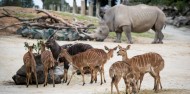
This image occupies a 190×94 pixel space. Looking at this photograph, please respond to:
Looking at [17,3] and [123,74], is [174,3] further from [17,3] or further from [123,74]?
[123,74]

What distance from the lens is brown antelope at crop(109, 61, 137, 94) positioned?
1002 cm

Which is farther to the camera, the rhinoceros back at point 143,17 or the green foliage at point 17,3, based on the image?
the green foliage at point 17,3

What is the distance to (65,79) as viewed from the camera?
1233cm

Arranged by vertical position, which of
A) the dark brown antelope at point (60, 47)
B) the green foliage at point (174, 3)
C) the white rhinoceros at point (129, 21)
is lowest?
the green foliage at point (174, 3)

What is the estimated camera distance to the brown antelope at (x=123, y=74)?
1002 centimetres

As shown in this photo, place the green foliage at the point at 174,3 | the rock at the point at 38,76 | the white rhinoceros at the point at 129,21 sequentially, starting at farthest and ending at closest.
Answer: the green foliage at the point at 174,3
the white rhinoceros at the point at 129,21
the rock at the point at 38,76

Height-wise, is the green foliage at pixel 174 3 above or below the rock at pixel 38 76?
below

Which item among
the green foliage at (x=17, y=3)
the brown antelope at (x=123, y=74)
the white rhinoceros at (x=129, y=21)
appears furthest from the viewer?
the green foliage at (x=17, y=3)

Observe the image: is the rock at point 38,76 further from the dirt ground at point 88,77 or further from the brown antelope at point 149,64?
the brown antelope at point 149,64

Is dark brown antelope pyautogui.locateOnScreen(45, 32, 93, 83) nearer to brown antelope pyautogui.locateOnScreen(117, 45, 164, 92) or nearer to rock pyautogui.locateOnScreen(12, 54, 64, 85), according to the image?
rock pyautogui.locateOnScreen(12, 54, 64, 85)

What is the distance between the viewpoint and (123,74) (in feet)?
33.1

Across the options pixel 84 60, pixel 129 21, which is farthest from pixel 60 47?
pixel 129 21

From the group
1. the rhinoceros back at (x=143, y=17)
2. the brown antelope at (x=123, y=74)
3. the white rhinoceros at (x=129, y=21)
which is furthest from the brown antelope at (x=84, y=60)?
the rhinoceros back at (x=143, y=17)

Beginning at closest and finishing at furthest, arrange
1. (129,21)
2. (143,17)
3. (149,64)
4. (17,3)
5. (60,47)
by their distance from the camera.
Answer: (149,64) < (60,47) < (129,21) < (143,17) < (17,3)
